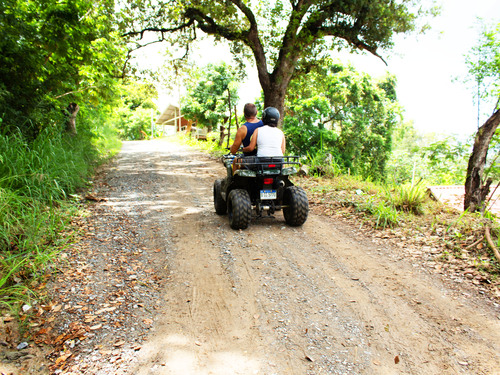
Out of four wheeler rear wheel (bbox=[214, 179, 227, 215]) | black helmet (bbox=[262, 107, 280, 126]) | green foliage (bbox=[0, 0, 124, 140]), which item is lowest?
four wheeler rear wheel (bbox=[214, 179, 227, 215])

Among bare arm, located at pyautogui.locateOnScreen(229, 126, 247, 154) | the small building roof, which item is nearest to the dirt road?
bare arm, located at pyautogui.locateOnScreen(229, 126, 247, 154)

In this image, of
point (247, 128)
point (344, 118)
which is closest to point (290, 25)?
Answer: point (247, 128)

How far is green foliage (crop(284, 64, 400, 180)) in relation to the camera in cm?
1491

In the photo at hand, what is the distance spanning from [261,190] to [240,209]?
1.55 ft

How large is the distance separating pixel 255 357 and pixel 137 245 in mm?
2785

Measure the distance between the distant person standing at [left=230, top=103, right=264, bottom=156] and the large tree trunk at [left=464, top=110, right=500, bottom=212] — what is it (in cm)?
640

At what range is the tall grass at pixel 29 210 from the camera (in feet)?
11.2

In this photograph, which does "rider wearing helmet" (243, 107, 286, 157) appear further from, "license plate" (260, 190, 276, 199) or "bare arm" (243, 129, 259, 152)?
"license plate" (260, 190, 276, 199)

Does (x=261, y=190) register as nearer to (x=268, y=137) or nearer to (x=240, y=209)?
(x=240, y=209)

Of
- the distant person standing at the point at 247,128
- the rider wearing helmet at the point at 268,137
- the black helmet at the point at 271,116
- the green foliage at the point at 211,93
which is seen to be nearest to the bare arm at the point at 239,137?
the distant person standing at the point at 247,128

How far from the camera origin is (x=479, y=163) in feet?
28.1

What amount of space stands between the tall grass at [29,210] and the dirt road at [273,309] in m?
0.55

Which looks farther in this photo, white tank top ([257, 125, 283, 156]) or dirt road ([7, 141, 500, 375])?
white tank top ([257, 125, 283, 156])

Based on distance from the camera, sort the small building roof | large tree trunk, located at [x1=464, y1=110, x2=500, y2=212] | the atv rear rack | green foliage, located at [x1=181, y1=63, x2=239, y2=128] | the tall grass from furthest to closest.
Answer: the small building roof → green foliage, located at [x1=181, y1=63, x2=239, y2=128] → large tree trunk, located at [x1=464, y1=110, x2=500, y2=212] → the atv rear rack → the tall grass
